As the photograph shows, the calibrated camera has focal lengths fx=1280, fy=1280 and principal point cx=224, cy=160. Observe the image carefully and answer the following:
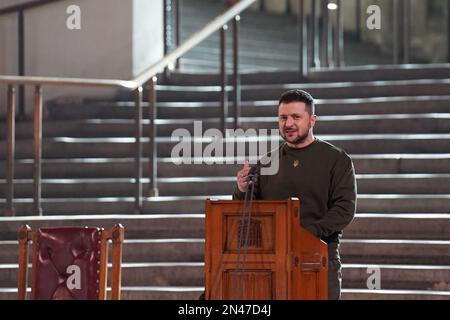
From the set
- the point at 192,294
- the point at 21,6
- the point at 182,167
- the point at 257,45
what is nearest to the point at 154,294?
the point at 192,294

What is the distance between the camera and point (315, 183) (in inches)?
222

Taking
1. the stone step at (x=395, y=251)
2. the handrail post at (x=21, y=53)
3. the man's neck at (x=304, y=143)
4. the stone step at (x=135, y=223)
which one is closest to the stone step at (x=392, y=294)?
the stone step at (x=395, y=251)

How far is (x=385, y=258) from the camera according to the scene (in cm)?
776

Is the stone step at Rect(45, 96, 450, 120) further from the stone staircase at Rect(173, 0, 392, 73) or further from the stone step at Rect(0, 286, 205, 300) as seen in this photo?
the stone step at Rect(0, 286, 205, 300)

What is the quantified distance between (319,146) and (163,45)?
5.13m

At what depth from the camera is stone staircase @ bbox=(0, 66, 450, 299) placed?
7742 millimetres

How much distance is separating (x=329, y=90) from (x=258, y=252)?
481 cm

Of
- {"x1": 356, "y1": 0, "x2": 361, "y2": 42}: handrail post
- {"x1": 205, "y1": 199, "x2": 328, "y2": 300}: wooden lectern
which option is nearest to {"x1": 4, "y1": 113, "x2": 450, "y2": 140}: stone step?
{"x1": 205, "y1": 199, "x2": 328, "y2": 300}: wooden lectern

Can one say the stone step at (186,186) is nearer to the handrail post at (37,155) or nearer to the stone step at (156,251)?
the handrail post at (37,155)

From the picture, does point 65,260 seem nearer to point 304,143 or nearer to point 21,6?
point 304,143

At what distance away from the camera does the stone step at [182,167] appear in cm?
862

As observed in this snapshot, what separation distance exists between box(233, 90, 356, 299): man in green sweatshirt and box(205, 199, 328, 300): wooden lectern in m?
0.30

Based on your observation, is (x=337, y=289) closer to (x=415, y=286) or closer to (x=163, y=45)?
(x=415, y=286)
